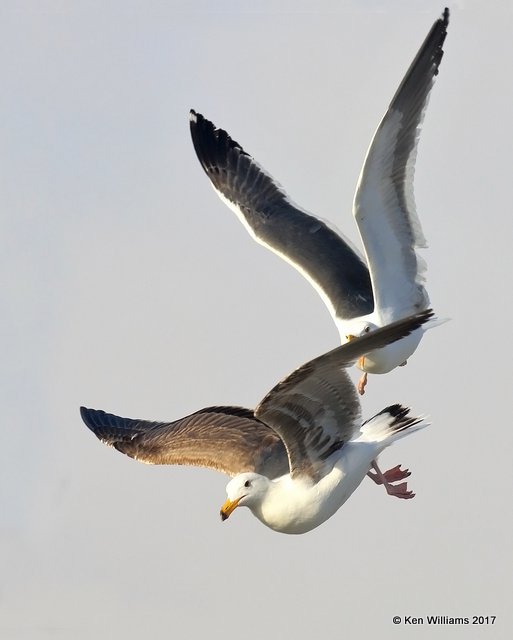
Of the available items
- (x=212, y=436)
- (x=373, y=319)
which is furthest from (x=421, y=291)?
(x=212, y=436)

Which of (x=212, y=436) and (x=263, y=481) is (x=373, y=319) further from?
(x=263, y=481)

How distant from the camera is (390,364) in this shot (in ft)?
51.3

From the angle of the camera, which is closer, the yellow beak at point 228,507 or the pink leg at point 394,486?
the yellow beak at point 228,507

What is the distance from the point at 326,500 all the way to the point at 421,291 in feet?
11.8

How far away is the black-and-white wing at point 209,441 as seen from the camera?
45.2 feet

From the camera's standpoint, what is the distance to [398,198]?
15297 mm

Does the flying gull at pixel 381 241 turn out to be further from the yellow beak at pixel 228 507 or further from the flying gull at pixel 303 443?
the yellow beak at pixel 228 507

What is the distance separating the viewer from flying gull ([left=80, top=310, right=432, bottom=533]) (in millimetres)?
11411

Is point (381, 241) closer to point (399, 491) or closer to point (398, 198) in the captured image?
point (398, 198)

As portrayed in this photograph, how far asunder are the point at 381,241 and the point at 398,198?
0.46 m

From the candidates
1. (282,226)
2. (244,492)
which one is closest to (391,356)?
(282,226)

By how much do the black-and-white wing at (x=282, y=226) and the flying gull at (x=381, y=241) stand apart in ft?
0.03

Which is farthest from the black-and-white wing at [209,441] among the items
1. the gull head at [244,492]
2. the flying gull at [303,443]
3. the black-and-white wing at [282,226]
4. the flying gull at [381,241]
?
the black-and-white wing at [282,226]

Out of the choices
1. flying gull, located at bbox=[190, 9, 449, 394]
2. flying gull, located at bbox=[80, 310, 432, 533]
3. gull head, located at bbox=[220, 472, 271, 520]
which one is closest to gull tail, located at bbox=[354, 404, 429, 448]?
flying gull, located at bbox=[80, 310, 432, 533]
